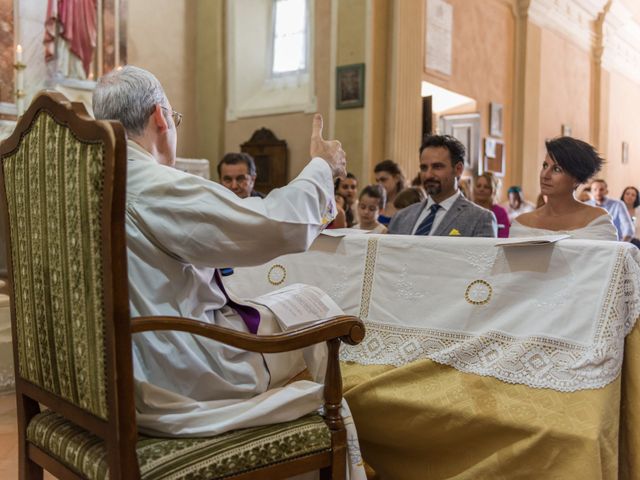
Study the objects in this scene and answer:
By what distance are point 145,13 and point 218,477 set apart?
8.40m

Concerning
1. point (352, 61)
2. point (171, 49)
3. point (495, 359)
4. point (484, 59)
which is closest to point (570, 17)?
point (484, 59)

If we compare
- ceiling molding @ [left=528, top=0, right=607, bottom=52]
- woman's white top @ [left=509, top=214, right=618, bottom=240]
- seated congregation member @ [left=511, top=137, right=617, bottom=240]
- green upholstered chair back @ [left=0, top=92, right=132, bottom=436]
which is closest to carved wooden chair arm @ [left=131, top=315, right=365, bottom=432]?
green upholstered chair back @ [left=0, top=92, right=132, bottom=436]

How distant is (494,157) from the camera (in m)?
11.2

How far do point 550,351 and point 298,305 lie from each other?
0.78 m

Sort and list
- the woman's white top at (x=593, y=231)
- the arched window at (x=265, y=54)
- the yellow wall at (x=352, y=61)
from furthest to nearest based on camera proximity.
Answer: the arched window at (x=265, y=54) < the yellow wall at (x=352, y=61) < the woman's white top at (x=593, y=231)

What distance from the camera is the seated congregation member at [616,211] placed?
27.2ft

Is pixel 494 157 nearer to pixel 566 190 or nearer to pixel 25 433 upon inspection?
pixel 566 190

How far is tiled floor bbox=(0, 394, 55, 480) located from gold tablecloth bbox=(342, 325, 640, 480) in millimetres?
1374

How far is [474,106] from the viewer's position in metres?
10.7

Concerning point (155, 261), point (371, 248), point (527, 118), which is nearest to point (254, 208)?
point (155, 261)

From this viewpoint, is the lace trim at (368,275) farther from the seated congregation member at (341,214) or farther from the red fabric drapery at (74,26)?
the red fabric drapery at (74,26)

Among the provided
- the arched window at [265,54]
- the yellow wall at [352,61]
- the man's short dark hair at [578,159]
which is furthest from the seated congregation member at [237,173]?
the arched window at [265,54]

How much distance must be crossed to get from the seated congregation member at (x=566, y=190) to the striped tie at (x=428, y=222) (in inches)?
16.7

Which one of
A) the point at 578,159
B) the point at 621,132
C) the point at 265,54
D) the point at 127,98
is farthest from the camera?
the point at 621,132
